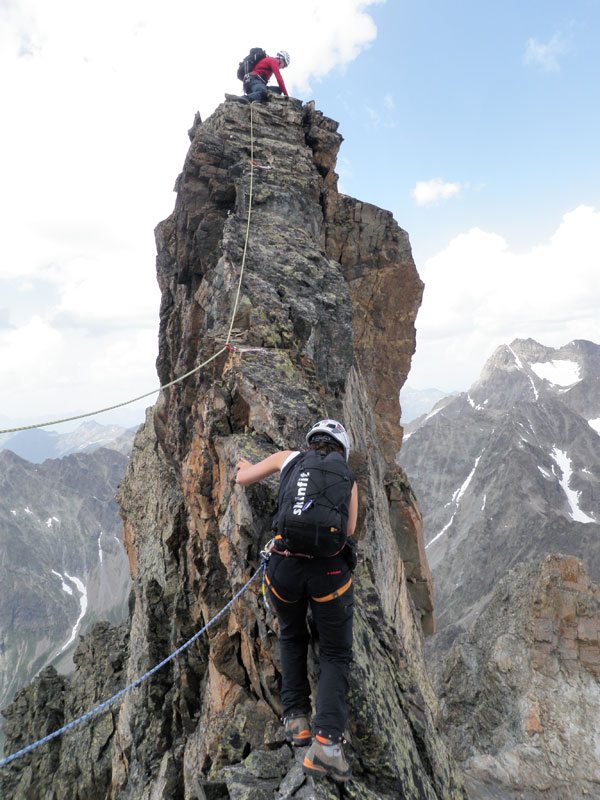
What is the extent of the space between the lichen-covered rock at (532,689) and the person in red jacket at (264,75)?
A: 27.0m

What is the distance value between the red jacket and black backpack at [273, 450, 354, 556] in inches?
744

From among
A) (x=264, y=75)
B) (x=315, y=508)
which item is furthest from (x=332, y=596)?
(x=264, y=75)

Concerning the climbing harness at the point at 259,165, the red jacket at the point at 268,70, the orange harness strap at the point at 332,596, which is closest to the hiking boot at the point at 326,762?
the orange harness strap at the point at 332,596

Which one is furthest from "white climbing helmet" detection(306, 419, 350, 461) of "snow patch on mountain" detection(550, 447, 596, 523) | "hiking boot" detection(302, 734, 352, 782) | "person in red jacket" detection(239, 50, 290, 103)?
"snow patch on mountain" detection(550, 447, 596, 523)

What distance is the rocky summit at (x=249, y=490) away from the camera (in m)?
6.80

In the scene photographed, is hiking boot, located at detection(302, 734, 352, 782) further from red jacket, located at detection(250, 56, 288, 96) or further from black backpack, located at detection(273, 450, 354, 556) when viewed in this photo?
red jacket, located at detection(250, 56, 288, 96)

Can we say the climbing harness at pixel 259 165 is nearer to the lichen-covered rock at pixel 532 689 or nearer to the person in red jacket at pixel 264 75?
the person in red jacket at pixel 264 75

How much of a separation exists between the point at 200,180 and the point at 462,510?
193m

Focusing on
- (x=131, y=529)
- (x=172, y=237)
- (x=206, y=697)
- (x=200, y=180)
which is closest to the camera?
(x=206, y=697)

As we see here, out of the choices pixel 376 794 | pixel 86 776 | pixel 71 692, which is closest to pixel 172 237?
pixel 376 794

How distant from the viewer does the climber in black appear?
4828mm

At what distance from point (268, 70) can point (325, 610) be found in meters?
21.2

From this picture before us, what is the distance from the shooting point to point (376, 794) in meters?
5.27

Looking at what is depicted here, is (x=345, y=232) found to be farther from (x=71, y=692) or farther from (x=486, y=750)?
(x=71, y=692)
